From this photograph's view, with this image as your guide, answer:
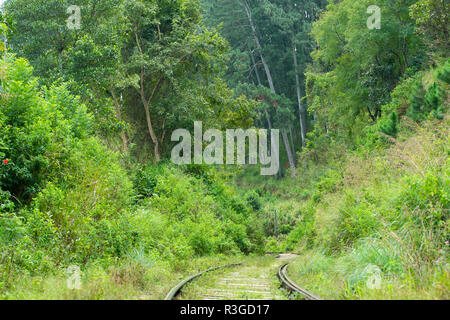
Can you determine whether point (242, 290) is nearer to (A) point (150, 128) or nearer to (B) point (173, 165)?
(B) point (173, 165)

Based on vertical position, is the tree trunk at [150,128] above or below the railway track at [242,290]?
above

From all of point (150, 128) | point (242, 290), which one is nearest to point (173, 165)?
point (150, 128)

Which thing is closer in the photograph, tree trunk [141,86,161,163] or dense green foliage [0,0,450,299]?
dense green foliage [0,0,450,299]

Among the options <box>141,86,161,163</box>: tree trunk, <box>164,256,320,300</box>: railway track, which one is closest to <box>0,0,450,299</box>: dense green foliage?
<box>141,86,161,163</box>: tree trunk

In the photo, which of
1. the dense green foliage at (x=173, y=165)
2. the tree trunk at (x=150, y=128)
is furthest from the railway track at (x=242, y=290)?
the tree trunk at (x=150, y=128)

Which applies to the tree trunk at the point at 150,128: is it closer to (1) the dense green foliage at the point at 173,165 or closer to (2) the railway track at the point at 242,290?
(1) the dense green foliage at the point at 173,165

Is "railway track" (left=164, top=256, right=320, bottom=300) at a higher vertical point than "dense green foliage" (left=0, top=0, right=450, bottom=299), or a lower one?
lower

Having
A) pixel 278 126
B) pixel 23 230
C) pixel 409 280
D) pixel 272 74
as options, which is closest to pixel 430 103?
pixel 409 280

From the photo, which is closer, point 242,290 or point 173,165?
point 242,290

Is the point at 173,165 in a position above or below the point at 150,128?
below

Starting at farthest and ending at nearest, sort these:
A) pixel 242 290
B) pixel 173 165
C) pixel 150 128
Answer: pixel 150 128 → pixel 173 165 → pixel 242 290

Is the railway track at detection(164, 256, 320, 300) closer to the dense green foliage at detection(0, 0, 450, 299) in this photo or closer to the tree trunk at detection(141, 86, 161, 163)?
the dense green foliage at detection(0, 0, 450, 299)

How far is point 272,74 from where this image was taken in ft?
175
